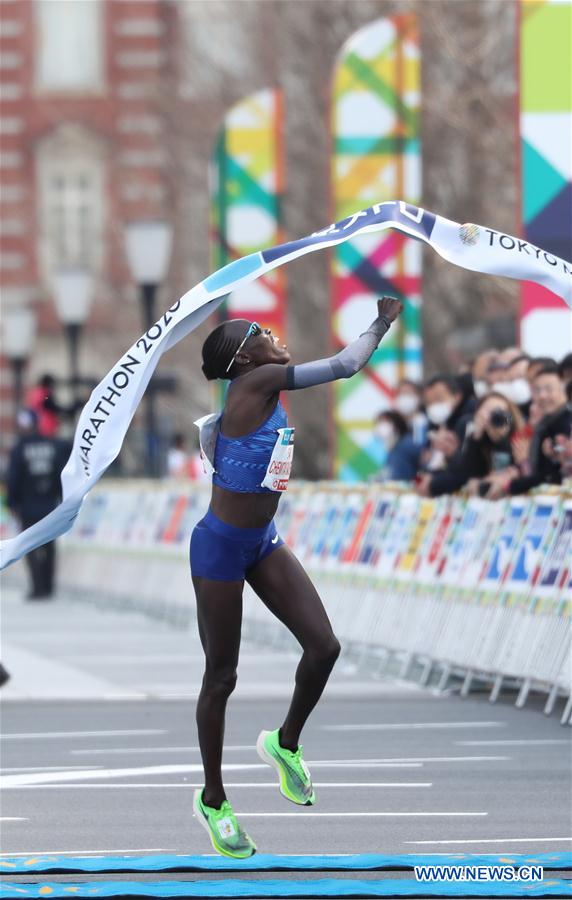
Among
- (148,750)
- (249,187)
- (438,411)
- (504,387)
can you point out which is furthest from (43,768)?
(249,187)

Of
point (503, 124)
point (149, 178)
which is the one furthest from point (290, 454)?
point (149, 178)

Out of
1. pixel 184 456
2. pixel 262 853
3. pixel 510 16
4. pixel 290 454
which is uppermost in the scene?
pixel 510 16

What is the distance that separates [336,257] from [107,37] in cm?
4261

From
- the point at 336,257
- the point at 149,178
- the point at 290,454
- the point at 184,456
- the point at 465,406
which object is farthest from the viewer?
the point at 149,178

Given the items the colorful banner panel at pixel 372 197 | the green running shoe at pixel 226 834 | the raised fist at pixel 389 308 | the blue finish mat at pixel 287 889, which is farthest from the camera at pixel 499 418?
the colorful banner panel at pixel 372 197

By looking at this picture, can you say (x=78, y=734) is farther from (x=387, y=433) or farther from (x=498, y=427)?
(x=387, y=433)

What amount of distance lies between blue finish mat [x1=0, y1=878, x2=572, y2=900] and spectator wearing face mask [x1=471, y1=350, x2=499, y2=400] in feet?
30.6

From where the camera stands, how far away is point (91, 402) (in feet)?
34.3

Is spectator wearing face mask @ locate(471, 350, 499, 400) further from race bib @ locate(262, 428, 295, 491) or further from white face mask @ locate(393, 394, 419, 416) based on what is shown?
race bib @ locate(262, 428, 295, 491)

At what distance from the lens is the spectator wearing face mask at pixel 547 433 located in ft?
53.5

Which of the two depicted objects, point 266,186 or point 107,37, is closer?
point 266,186

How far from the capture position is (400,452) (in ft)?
72.3

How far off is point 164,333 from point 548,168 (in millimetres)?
10273

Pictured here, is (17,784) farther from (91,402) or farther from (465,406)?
(465,406)
